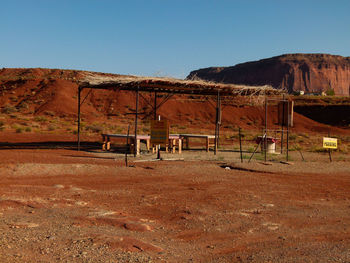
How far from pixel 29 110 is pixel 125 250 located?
42.8m

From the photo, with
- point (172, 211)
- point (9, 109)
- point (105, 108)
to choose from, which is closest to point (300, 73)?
point (105, 108)

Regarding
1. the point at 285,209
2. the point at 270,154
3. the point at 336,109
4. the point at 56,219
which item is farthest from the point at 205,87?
the point at 336,109

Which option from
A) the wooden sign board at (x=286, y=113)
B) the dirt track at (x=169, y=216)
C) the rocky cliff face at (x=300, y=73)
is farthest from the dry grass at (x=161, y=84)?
the rocky cliff face at (x=300, y=73)

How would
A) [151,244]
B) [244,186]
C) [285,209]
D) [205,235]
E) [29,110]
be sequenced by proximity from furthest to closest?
[29,110]
[244,186]
[285,209]
[205,235]
[151,244]

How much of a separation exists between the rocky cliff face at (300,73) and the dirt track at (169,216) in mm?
118184

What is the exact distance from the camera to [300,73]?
127750 mm

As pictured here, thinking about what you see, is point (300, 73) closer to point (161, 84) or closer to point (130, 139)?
point (161, 84)

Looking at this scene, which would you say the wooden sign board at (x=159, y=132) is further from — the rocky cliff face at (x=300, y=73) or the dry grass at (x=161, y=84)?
the rocky cliff face at (x=300, y=73)

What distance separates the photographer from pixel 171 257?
464 cm

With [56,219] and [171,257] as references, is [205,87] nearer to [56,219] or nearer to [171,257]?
[56,219]

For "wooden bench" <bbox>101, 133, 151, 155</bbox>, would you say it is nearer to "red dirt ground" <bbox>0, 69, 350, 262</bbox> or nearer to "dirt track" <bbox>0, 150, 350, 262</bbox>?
"red dirt ground" <bbox>0, 69, 350, 262</bbox>

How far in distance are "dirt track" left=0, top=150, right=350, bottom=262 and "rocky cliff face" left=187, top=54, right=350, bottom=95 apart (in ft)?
388

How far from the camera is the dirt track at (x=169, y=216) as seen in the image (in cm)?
477

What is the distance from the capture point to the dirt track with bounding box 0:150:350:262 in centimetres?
477
